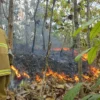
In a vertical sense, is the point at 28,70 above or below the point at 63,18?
below

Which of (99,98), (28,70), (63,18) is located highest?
(99,98)

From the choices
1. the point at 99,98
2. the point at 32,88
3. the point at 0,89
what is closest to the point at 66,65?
the point at 32,88

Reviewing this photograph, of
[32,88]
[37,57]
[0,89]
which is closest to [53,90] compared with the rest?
[32,88]

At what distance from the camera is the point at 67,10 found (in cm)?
1066

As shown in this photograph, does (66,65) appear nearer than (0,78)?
No

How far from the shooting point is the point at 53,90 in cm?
448

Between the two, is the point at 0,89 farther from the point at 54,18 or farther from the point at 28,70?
the point at 54,18

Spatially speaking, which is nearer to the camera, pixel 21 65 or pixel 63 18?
pixel 21 65

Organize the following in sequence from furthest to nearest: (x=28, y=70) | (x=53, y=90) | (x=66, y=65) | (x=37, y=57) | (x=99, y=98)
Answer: (x=37, y=57) < (x=66, y=65) < (x=28, y=70) < (x=53, y=90) < (x=99, y=98)

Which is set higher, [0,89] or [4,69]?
[4,69]

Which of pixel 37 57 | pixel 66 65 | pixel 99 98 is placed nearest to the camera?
pixel 99 98

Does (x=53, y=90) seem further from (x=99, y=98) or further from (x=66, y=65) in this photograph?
(x=66, y=65)

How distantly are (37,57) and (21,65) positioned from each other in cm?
106

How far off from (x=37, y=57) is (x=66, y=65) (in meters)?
1.29
